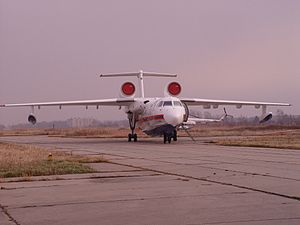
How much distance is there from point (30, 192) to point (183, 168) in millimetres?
→ 5293

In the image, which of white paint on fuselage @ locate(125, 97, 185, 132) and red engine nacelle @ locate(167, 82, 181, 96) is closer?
white paint on fuselage @ locate(125, 97, 185, 132)

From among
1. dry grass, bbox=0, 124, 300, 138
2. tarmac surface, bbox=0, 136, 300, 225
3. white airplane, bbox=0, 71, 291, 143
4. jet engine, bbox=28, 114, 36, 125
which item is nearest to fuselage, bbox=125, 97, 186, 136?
white airplane, bbox=0, 71, 291, 143

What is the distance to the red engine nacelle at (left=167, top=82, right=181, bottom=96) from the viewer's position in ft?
112

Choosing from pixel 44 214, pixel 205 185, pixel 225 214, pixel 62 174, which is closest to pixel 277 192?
pixel 205 185

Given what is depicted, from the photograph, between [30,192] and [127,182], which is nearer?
[30,192]

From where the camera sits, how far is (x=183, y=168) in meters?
13.2

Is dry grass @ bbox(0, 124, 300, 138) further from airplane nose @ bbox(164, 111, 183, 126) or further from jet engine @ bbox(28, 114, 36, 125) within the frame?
airplane nose @ bbox(164, 111, 183, 126)

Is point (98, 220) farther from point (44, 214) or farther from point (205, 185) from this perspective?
point (205, 185)

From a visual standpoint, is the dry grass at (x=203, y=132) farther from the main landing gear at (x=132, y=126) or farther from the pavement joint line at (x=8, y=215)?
the pavement joint line at (x=8, y=215)

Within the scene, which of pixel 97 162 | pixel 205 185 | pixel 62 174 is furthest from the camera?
pixel 97 162

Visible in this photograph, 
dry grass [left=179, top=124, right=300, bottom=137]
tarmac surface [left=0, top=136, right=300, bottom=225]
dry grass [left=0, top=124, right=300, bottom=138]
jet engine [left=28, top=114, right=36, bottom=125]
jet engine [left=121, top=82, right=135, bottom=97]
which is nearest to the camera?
tarmac surface [left=0, top=136, right=300, bottom=225]

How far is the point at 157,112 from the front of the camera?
97.9 feet

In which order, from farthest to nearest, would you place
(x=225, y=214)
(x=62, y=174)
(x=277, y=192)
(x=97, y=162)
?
1. (x=97, y=162)
2. (x=62, y=174)
3. (x=277, y=192)
4. (x=225, y=214)

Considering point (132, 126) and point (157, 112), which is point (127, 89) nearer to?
point (132, 126)
